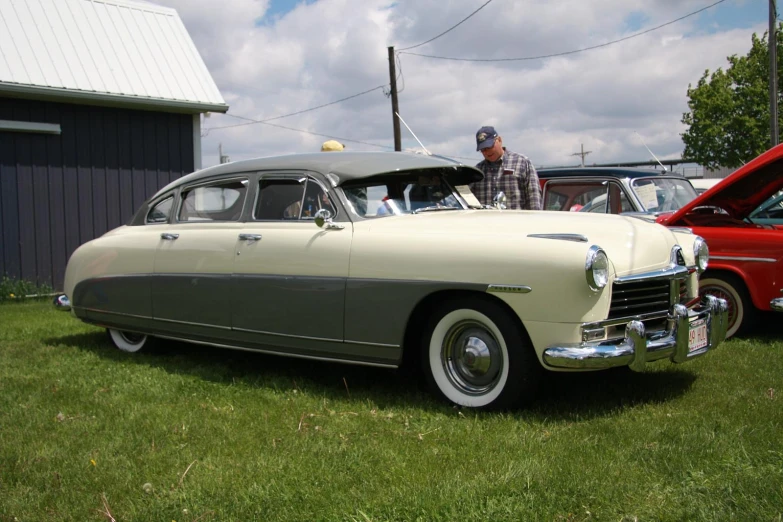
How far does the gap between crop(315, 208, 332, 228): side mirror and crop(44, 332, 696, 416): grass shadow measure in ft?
3.37

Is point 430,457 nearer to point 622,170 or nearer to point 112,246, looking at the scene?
point 112,246

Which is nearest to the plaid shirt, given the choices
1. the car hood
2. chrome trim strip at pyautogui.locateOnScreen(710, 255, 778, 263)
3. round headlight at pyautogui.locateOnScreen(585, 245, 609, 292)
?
chrome trim strip at pyautogui.locateOnScreen(710, 255, 778, 263)

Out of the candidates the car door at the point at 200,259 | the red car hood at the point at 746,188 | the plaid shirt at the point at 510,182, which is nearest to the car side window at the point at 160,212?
the car door at the point at 200,259

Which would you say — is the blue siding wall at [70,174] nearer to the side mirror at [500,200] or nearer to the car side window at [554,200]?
the car side window at [554,200]

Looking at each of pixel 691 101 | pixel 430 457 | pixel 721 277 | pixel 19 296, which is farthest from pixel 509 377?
pixel 691 101

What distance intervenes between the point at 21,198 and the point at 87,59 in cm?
224

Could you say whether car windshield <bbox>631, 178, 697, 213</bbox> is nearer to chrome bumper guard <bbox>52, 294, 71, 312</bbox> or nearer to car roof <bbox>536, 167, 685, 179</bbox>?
car roof <bbox>536, 167, 685, 179</bbox>

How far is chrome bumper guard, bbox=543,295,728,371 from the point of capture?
399cm

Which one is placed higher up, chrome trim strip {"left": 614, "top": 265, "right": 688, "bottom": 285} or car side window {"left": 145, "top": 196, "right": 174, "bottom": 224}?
car side window {"left": 145, "top": 196, "right": 174, "bottom": 224}

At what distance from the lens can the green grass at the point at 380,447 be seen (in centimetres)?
310

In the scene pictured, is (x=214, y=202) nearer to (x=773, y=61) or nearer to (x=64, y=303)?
(x=64, y=303)

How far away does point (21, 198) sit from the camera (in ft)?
36.0

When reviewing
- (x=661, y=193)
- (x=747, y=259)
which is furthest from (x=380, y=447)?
(x=661, y=193)

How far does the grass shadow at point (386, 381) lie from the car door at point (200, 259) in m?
0.43
